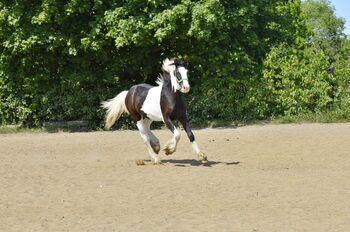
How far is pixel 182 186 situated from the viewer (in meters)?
9.33

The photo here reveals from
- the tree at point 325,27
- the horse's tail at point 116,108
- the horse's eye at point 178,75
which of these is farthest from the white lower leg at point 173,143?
the tree at point 325,27

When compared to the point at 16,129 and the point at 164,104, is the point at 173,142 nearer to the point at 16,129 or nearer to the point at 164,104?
the point at 164,104

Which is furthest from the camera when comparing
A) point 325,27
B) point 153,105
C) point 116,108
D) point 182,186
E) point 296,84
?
point 325,27

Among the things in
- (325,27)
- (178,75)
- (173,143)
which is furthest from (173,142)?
(325,27)

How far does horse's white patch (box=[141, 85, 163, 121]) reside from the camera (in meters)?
12.1

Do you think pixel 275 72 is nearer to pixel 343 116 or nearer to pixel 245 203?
pixel 343 116

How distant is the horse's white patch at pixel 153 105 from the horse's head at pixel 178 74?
→ 0.53 meters

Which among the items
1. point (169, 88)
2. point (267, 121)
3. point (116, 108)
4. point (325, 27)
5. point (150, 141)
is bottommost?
point (325, 27)

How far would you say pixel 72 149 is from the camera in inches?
578

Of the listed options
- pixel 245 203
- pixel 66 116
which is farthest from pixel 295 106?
pixel 245 203

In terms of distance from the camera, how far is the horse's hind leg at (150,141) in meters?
12.1

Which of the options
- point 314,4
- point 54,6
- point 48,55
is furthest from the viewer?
point 314,4

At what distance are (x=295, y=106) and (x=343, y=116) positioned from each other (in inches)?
59.3

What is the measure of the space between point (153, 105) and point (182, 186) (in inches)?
122
